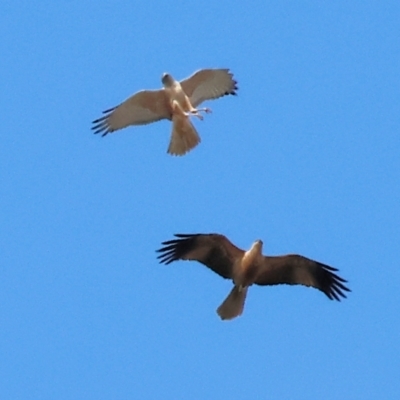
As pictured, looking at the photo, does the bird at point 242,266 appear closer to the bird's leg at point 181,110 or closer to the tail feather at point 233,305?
the tail feather at point 233,305

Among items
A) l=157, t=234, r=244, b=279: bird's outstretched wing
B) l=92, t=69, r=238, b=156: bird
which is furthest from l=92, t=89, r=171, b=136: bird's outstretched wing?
l=157, t=234, r=244, b=279: bird's outstretched wing

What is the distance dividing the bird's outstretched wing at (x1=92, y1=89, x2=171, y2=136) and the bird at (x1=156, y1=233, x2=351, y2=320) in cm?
280

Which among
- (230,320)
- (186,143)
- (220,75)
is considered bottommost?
(230,320)

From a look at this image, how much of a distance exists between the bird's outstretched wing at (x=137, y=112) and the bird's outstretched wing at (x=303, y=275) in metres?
3.12

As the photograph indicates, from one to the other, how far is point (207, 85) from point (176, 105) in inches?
25.4

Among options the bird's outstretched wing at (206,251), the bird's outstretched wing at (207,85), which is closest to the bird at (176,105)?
the bird's outstretched wing at (207,85)

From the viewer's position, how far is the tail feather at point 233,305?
44.9 ft

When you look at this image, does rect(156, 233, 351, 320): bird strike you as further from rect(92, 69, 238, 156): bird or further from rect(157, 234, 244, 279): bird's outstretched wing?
rect(92, 69, 238, 156): bird

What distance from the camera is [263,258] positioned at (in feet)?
45.4

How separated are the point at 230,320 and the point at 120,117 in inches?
156

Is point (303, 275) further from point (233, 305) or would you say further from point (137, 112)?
point (137, 112)

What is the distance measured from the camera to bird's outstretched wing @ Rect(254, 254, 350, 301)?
14.0 meters

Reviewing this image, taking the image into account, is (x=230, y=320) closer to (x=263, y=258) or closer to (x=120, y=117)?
(x=263, y=258)

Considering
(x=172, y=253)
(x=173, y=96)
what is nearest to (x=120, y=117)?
(x=173, y=96)
